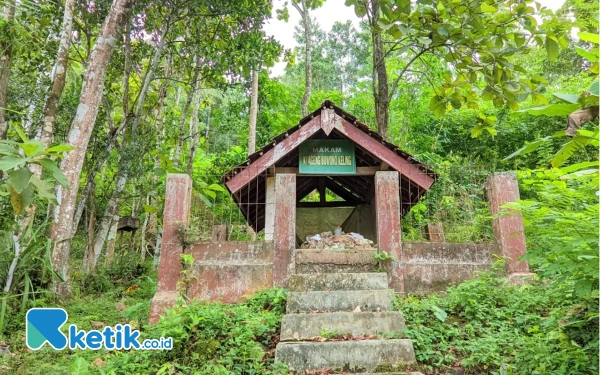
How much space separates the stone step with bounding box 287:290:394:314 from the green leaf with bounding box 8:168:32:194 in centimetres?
351

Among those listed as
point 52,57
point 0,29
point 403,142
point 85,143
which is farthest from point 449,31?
point 403,142

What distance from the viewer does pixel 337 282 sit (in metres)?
5.37

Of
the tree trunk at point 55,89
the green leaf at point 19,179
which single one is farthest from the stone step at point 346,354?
the tree trunk at point 55,89

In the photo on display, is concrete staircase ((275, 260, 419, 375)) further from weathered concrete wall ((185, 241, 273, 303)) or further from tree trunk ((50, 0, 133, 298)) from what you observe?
tree trunk ((50, 0, 133, 298))

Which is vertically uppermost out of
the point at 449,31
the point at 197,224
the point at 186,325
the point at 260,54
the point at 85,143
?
the point at 260,54

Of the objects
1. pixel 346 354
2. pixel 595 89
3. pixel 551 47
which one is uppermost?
pixel 551 47

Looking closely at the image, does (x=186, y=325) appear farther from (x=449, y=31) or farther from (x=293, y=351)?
(x=449, y=31)

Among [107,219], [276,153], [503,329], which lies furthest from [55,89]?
[503,329]

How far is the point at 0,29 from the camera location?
A: 5.93m

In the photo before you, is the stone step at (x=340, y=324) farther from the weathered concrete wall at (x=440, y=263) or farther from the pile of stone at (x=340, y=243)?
the pile of stone at (x=340, y=243)

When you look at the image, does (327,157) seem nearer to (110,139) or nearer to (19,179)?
(110,139)

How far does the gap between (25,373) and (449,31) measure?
18.5 feet

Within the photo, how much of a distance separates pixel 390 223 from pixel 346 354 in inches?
95.1

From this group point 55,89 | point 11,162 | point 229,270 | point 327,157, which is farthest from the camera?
point 327,157
